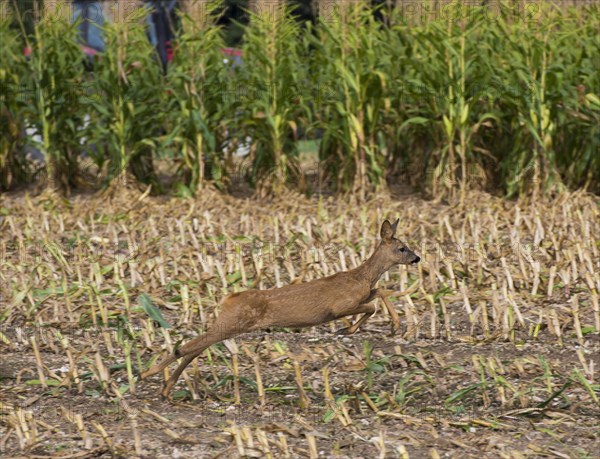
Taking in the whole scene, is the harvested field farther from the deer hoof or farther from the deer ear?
the deer ear

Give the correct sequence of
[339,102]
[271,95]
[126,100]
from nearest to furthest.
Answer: [339,102] → [271,95] → [126,100]

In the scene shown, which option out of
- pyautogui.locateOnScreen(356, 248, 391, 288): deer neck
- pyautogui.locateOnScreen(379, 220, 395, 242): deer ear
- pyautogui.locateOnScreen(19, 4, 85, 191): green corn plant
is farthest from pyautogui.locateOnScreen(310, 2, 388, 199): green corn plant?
pyautogui.locateOnScreen(356, 248, 391, 288): deer neck

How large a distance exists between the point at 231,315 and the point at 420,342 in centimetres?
177

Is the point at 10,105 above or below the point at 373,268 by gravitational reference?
above

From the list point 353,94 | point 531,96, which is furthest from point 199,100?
point 531,96

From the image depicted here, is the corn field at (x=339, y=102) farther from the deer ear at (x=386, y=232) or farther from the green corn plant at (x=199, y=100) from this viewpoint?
the deer ear at (x=386, y=232)

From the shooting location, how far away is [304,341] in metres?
8.06

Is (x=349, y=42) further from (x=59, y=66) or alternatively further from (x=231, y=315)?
(x=231, y=315)

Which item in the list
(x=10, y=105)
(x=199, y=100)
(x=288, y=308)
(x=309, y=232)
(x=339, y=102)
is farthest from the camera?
(x=10, y=105)

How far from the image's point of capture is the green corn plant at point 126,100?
1393cm

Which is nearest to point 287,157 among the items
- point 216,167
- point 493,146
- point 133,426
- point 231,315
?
point 216,167

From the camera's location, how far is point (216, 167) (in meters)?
13.9

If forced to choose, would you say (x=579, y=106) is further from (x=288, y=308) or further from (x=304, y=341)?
(x=288, y=308)

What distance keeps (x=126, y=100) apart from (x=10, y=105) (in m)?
1.79
